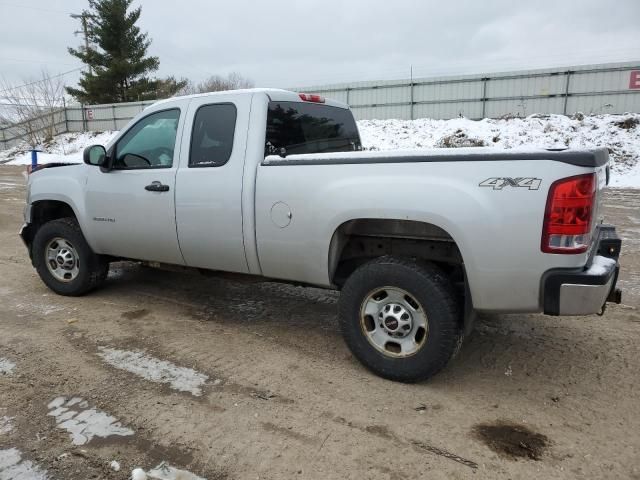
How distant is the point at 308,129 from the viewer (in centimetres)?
430

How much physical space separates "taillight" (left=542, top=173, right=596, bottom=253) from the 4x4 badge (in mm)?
86

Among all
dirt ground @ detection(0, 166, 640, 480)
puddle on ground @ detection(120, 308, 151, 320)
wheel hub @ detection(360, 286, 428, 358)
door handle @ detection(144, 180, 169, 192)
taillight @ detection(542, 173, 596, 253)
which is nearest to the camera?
dirt ground @ detection(0, 166, 640, 480)

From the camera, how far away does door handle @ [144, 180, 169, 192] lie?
4.15 m

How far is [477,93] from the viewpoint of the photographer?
22625 mm

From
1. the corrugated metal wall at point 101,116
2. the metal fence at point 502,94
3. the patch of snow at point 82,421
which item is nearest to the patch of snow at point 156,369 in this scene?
the patch of snow at point 82,421

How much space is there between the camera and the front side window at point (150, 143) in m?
4.29

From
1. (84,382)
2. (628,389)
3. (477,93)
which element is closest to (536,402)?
(628,389)

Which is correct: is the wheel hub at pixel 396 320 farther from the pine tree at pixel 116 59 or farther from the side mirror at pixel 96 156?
the pine tree at pixel 116 59

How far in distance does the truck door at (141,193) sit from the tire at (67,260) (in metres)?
0.31

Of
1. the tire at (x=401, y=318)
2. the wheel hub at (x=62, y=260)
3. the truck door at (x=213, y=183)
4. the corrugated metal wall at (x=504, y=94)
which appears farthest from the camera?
the corrugated metal wall at (x=504, y=94)

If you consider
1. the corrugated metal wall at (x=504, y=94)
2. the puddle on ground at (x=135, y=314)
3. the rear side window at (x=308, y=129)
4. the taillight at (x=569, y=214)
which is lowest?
the puddle on ground at (x=135, y=314)

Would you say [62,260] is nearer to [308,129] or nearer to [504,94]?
[308,129]

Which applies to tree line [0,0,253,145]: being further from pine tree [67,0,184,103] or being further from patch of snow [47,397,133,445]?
patch of snow [47,397,133,445]

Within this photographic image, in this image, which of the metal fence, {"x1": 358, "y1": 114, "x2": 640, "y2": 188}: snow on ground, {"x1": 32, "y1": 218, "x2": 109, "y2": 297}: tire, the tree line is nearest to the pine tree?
the tree line
